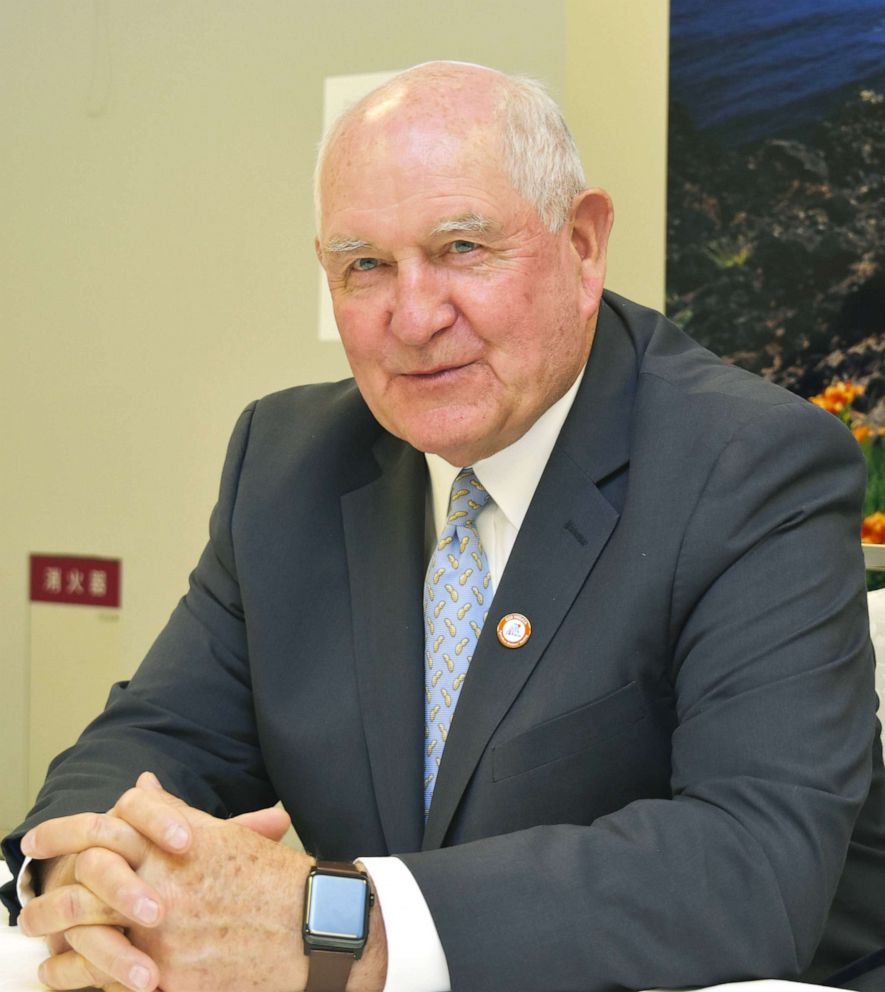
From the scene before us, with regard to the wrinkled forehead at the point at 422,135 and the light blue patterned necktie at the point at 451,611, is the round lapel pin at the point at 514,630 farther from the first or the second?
the wrinkled forehead at the point at 422,135

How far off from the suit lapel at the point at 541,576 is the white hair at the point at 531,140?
0.82ft

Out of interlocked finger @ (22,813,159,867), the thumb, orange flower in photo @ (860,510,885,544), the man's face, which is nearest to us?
interlocked finger @ (22,813,159,867)

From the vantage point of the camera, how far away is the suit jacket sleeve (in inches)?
43.4

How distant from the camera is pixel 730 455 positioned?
4.69 ft

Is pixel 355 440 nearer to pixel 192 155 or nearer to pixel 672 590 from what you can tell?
pixel 672 590

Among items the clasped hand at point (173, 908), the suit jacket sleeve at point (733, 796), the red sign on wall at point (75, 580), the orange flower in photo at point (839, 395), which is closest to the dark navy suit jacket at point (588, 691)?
the suit jacket sleeve at point (733, 796)

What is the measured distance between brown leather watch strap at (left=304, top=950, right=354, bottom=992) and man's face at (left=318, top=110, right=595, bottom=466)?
63 cm

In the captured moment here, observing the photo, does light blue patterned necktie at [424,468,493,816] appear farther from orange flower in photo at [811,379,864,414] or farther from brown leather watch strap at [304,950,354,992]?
orange flower in photo at [811,379,864,414]

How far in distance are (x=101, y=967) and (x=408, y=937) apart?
25 centimetres

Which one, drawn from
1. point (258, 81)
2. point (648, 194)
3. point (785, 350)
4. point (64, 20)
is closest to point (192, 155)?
point (258, 81)

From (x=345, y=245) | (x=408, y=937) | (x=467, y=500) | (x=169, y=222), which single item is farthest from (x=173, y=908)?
(x=169, y=222)

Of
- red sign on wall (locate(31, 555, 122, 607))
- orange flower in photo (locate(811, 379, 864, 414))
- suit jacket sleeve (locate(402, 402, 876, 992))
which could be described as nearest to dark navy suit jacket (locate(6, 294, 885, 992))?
suit jacket sleeve (locate(402, 402, 876, 992))

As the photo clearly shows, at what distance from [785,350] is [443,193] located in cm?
197

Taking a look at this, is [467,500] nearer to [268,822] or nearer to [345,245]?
[345,245]
